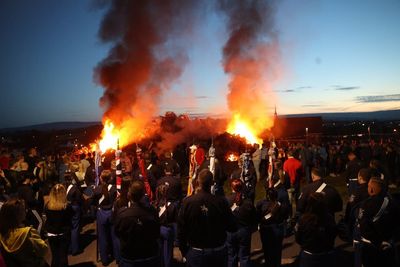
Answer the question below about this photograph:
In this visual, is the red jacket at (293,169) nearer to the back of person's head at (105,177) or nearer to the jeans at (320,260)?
the back of person's head at (105,177)

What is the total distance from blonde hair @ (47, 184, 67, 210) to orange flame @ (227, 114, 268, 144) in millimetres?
16571

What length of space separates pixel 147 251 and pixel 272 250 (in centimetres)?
270

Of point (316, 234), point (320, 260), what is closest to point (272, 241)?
point (320, 260)

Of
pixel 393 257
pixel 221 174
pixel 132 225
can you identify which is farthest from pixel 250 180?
→ pixel 132 225

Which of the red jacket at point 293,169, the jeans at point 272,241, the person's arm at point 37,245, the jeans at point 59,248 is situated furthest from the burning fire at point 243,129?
the person's arm at point 37,245

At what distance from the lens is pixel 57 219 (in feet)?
20.0

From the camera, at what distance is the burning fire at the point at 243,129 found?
22.1 m

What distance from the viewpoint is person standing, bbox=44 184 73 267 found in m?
6.02

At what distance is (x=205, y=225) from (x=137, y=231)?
92 centimetres

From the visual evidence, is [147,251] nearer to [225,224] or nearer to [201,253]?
[201,253]

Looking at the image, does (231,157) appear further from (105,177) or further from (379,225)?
(379,225)

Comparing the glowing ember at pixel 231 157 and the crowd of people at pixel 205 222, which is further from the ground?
the crowd of people at pixel 205 222

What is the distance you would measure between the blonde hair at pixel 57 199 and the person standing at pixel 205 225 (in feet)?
8.13

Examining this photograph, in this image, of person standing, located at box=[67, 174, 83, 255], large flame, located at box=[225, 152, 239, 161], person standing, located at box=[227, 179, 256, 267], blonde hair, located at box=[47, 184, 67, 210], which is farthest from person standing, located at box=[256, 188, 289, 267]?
large flame, located at box=[225, 152, 239, 161]
